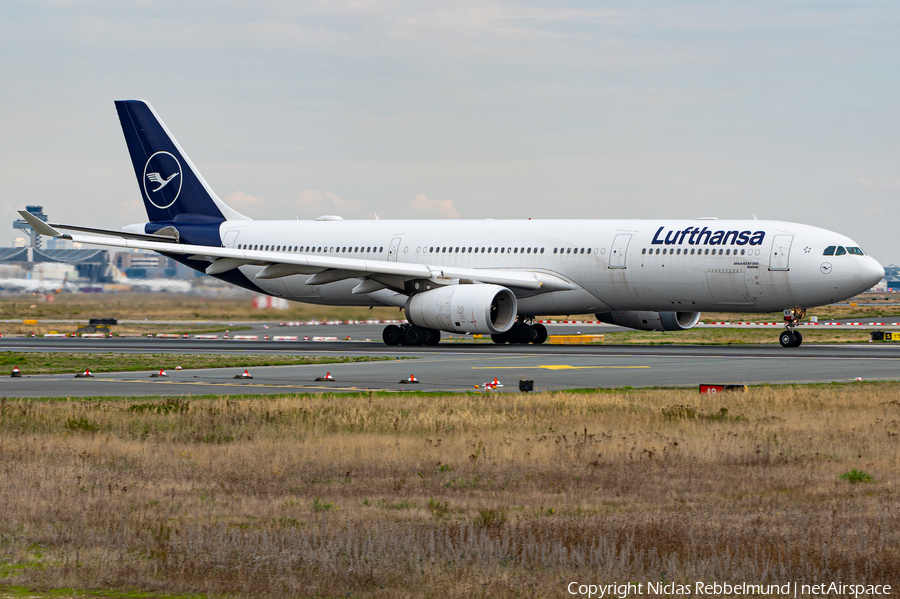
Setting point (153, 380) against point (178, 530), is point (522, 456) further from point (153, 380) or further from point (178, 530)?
point (153, 380)

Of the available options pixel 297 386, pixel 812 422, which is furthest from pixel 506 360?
pixel 812 422

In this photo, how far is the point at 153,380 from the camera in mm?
25562

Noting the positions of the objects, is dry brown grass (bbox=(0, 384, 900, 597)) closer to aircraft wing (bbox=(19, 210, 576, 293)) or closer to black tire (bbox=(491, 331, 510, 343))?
aircraft wing (bbox=(19, 210, 576, 293))

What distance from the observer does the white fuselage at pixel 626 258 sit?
→ 34844 mm

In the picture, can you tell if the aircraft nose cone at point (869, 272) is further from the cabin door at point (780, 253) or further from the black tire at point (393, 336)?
the black tire at point (393, 336)

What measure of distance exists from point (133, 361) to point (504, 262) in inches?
564

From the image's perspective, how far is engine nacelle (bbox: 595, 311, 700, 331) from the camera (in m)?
41.4

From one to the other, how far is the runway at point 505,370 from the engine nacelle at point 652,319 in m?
3.13

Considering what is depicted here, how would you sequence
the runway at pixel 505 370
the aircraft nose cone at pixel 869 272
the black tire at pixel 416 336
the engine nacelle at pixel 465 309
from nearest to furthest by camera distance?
the runway at pixel 505 370 < the aircraft nose cone at pixel 869 272 < the engine nacelle at pixel 465 309 < the black tire at pixel 416 336

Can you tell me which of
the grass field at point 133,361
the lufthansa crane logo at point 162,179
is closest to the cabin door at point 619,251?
the grass field at point 133,361

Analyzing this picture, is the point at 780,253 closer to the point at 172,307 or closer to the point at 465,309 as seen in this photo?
the point at 465,309

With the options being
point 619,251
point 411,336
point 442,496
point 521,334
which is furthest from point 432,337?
point 442,496

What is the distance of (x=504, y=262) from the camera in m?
40.3

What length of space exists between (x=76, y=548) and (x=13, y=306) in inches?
1754
